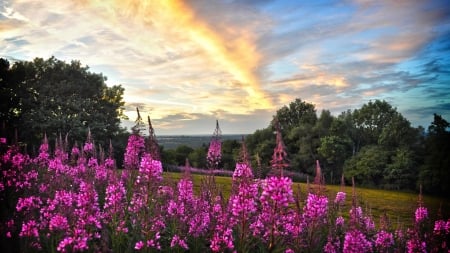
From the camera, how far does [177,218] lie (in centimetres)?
643

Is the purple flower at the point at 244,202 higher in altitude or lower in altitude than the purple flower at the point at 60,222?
higher

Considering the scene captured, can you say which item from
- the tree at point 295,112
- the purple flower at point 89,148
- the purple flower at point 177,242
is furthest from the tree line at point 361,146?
the purple flower at point 177,242

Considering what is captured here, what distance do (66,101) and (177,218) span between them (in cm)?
3250

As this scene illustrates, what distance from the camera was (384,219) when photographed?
7.57 metres

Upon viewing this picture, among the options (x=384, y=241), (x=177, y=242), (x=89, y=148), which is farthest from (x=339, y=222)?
(x=89, y=148)

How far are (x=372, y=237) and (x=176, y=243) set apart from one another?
5.07 m

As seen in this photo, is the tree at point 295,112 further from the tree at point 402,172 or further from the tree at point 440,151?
the tree at point 440,151

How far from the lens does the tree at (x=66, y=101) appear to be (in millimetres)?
32875

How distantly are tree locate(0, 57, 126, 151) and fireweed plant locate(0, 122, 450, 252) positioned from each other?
26899mm

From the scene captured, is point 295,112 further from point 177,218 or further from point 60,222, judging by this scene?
point 60,222

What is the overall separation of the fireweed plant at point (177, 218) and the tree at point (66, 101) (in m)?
26.9

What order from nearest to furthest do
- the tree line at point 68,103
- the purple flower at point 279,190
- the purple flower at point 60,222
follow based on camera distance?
1. the purple flower at point 279,190
2. the purple flower at point 60,222
3. the tree line at point 68,103

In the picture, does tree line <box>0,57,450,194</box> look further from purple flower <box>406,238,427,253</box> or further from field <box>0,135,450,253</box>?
purple flower <box>406,238,427,253</box>

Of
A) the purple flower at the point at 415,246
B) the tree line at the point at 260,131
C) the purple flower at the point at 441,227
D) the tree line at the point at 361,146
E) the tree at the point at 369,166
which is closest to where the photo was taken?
the purple flower at the point at 415,246
